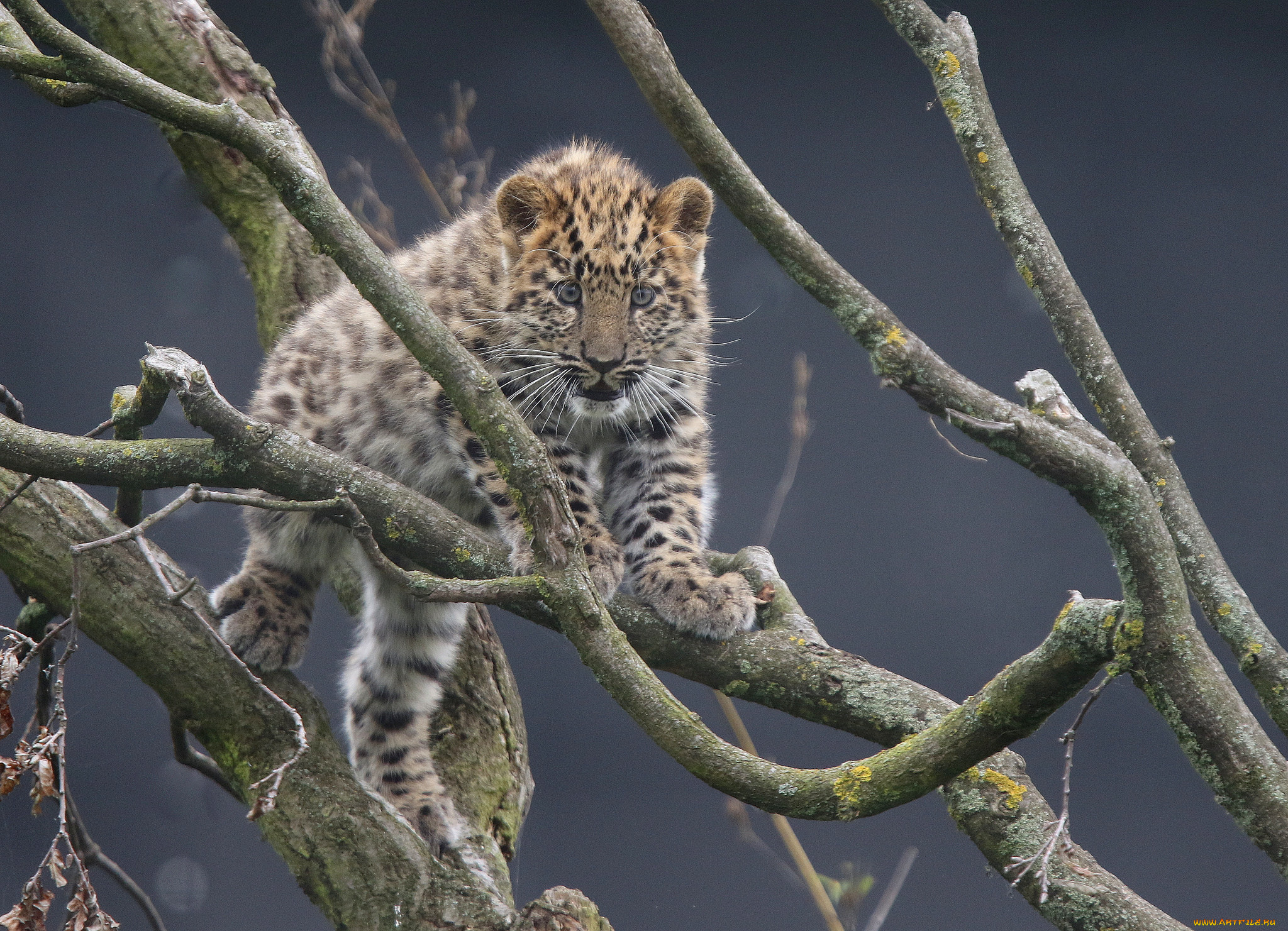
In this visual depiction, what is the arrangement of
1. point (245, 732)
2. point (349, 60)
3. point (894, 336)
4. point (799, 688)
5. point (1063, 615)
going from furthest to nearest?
point (349, 60), point (245, 732), point (799, 688), point (894, 336), point (1063, 615)

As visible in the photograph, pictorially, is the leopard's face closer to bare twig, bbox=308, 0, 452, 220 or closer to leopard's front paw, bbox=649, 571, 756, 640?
leopard's front paw, bbox=649, 571, 756, 640

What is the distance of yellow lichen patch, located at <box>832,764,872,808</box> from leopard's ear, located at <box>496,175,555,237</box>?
176 cm

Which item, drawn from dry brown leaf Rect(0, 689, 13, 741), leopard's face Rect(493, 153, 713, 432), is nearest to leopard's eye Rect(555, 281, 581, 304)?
leopard's face Rect(493, 153, 713, 432)

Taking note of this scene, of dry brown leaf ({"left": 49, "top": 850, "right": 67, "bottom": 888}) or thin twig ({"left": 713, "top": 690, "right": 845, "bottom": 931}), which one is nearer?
dry brown leaf ({"left": 49, "top": 850, "right": 67, "bottom": 888})

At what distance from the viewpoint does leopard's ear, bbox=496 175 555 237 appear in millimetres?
2879

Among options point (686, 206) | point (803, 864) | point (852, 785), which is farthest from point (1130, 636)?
point (686, 206)

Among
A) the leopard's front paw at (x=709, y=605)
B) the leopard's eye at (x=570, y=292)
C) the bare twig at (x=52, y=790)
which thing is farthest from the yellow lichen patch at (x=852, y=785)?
the leopard's eye at (x=570, y=292)

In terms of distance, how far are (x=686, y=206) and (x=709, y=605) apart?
1.10m

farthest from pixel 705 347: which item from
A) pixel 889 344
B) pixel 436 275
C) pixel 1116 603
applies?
pixel 1116 603

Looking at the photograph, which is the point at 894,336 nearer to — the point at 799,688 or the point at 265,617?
the point at 799,688

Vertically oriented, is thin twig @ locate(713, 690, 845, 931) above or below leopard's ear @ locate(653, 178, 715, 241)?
below

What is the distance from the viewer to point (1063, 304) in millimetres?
2283

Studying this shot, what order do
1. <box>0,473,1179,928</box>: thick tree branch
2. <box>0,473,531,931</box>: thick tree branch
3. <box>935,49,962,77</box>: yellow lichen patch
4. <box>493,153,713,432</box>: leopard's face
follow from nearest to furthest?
<box>0,473,1179,928</box>: thick tree branch, <box>935,49,962,77</box>: yellow lichen patch, <box>0,473,531,931</box>: thick tree branch, <box>493,153,713,432</box>: leopard's face

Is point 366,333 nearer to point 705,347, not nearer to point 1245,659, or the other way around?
point 705,347
